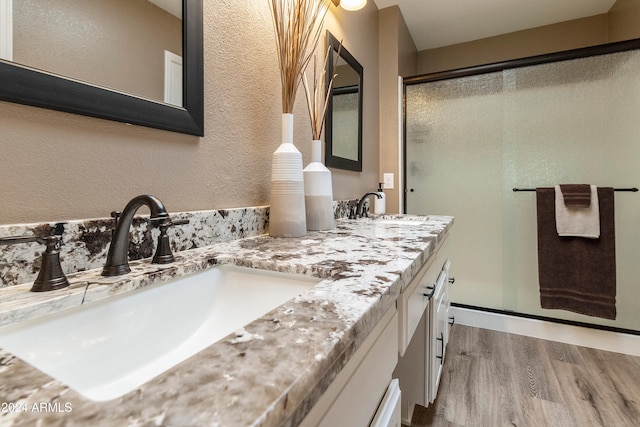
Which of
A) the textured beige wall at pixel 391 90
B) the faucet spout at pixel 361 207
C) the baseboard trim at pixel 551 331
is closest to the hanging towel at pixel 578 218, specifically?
the baseboard trim at pixel 551 331

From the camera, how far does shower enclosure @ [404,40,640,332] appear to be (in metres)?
1.84

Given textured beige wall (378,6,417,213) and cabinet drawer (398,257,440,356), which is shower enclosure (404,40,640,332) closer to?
textured beige wall (378,6,417,213)

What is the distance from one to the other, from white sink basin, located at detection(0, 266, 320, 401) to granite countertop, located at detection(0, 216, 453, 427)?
0.08ft

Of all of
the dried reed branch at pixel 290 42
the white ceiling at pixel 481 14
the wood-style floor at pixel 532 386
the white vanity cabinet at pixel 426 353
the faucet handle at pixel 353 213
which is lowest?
the wood-style floor at pixel 532 386

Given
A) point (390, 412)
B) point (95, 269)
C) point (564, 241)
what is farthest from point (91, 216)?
point (564, 241)

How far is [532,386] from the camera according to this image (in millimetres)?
1462

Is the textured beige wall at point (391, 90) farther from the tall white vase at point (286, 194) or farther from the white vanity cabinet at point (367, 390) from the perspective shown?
the white vanity cabinet at point (367, 390)

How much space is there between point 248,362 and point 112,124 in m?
0.55

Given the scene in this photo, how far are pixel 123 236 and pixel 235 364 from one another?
37 centimetres

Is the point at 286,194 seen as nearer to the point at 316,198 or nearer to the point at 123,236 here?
the point at 316,198

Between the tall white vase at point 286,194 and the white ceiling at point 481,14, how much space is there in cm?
172

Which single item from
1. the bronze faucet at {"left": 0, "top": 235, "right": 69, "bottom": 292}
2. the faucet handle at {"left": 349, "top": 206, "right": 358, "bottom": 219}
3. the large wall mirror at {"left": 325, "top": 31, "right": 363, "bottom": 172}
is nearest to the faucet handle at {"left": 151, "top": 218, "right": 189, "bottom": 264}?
the bronze faucet at {"left": 0, "top": 235, "right": 69, "bottom": 292}

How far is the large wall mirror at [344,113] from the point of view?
1.51m

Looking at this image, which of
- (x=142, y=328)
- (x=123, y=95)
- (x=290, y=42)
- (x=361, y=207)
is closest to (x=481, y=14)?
(x=361, y=207)
